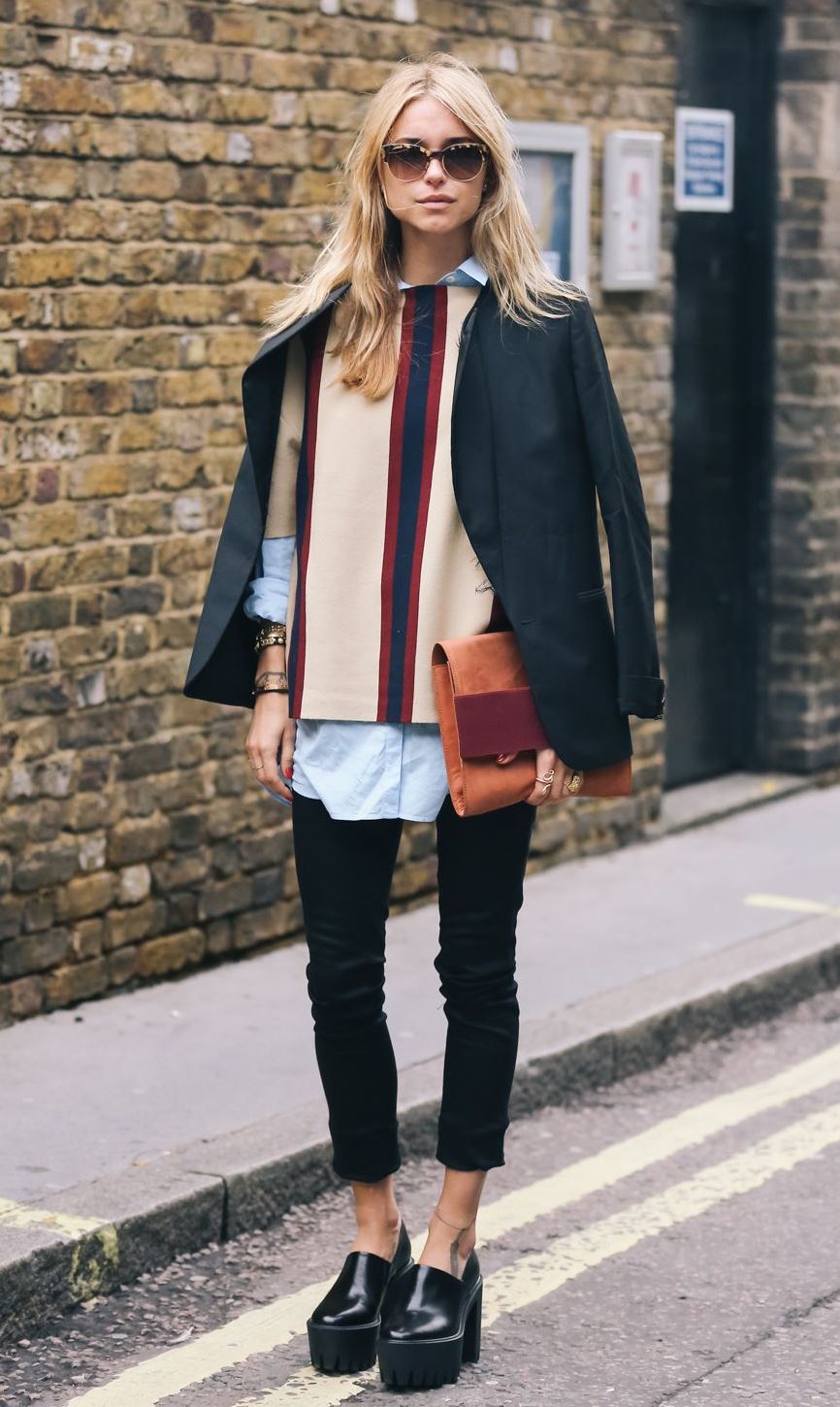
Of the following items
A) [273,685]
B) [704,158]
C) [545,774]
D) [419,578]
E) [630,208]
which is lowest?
[545,774]

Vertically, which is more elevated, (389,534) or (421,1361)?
(389,534)

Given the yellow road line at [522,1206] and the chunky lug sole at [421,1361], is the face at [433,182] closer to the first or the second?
the chunky lug sole at [421,1361]

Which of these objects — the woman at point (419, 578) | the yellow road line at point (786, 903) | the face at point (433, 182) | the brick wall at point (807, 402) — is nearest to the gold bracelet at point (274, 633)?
the woman at point (419, 578)

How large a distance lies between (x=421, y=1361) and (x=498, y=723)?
1.03 meters

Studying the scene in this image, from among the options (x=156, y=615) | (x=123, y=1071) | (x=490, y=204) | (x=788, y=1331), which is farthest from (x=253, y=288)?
(x=788, y=1331)

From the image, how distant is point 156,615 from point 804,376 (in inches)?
143

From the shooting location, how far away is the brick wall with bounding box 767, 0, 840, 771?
8.57 metres

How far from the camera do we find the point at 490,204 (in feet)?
12.1

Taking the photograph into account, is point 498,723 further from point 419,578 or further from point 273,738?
point 273,738

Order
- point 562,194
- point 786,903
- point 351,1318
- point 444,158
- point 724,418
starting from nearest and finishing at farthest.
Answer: point 444,158
point 351,1318
point 786,903
point 562,194
point 724,418

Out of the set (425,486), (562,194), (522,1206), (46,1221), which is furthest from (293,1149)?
(562,194)

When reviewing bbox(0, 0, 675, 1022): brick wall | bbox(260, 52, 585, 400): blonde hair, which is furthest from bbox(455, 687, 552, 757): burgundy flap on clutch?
bbox(0, 0, 675, 1022): brick wall

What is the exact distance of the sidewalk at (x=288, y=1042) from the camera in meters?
4.39

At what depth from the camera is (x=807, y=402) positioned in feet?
28.6
